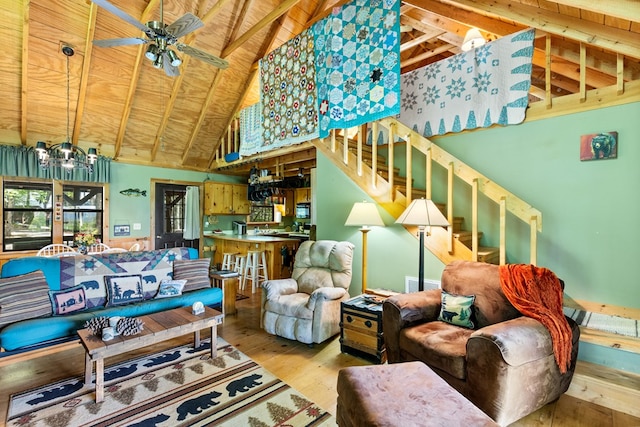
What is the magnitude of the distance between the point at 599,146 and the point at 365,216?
7.62 feet

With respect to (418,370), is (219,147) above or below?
above

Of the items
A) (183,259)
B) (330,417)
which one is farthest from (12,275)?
(330,417)

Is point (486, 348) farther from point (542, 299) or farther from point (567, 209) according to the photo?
point (567, 209)

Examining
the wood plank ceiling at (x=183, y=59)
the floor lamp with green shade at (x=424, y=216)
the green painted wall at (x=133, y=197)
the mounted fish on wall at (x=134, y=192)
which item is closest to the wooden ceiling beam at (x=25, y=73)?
the wood plank ceiling at (x=183, y=59)

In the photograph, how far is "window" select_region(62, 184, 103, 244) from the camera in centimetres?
540

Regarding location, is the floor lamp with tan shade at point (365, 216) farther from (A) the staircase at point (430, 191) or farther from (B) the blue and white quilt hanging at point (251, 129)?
(B) the blue and white quilt hanging at point (251, 129)

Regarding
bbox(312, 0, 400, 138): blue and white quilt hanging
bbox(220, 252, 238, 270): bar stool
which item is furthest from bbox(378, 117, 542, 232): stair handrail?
bbox(220, 252, 238, 270): bar stool

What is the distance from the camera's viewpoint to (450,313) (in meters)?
2.44

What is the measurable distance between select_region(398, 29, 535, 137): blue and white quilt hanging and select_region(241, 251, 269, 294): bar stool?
3.30 meters

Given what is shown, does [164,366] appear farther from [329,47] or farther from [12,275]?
[329,47]

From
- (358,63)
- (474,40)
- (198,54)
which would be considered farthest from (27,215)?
(474,40)

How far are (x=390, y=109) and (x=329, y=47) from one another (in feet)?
4.50

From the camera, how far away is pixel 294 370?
2.61 m

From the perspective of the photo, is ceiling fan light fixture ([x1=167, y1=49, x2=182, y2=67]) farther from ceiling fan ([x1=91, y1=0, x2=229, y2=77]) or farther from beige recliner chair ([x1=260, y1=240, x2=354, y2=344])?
beige recliner chair ([x1=260, y1=240, x2=354, y2=344])
